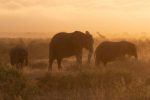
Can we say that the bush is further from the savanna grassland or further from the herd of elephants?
the herd of elephants

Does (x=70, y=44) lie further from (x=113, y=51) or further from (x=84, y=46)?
(x=113, y=51)

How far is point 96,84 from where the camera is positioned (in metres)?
15.8

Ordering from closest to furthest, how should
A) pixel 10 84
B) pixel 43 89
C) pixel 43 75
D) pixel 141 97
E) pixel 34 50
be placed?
pixel 141 97 < pixel 10 84 < pixel 43 89 < pixel 43 75 < pixel 34 50

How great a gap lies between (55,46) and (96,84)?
762 centimetres

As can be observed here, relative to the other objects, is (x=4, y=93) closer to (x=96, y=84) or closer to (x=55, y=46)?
(x=96, y=84)

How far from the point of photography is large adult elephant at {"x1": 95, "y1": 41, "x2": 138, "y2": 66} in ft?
73.8

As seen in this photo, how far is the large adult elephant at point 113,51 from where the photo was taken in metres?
22.5

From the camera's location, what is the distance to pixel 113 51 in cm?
2267

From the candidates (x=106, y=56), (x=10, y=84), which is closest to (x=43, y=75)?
(x=10, y=84)

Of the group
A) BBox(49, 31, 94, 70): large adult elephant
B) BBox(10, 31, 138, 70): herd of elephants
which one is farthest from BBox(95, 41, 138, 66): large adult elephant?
BBox(49, 31, 94, 70): large adult elephant

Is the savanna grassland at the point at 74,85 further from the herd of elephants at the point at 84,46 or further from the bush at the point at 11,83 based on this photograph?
the herd of elephants at the point at 84,46

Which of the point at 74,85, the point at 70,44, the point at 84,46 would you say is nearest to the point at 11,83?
the point at 74,85

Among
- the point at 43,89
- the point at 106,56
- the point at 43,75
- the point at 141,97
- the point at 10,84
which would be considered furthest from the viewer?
the point at 106,56

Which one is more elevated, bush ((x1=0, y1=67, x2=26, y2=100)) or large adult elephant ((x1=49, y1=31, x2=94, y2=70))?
large adult elephant ((x1=49, y1=31, x2=94, y2=70))
